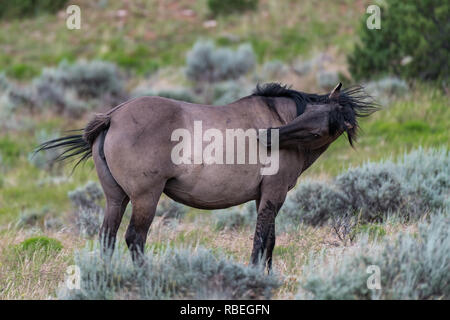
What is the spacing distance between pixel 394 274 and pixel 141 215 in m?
2.16

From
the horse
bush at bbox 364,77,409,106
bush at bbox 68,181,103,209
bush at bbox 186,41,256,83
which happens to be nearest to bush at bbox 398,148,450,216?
the horse

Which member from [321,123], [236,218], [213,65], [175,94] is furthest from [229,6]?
[321,123]

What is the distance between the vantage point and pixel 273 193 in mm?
5668

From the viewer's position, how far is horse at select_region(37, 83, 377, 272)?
540cm

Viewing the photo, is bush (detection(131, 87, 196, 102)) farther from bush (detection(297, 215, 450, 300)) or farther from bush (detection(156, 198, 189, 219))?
bush (detection(297, 215, 450, 300))

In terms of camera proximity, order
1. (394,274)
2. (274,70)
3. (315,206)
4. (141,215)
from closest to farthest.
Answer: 1. (394,274)
2. (141,215)
3. (315,206)
4. (274,70)

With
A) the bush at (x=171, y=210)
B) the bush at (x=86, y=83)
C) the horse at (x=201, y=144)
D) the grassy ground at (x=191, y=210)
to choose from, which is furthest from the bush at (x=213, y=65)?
the horse at (x=201, y=144)

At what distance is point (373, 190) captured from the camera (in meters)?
8.44

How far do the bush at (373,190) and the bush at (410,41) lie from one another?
664cm

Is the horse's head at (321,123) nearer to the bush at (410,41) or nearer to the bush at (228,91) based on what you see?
the bush at (410,41)

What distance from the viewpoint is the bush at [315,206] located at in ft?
28.0

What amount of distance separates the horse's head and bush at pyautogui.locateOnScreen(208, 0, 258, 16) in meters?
20.3

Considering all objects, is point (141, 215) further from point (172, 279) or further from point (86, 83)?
point (86, 83)

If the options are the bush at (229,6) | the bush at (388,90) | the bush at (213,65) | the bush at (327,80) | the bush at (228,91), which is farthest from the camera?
the bush at (229,6)
